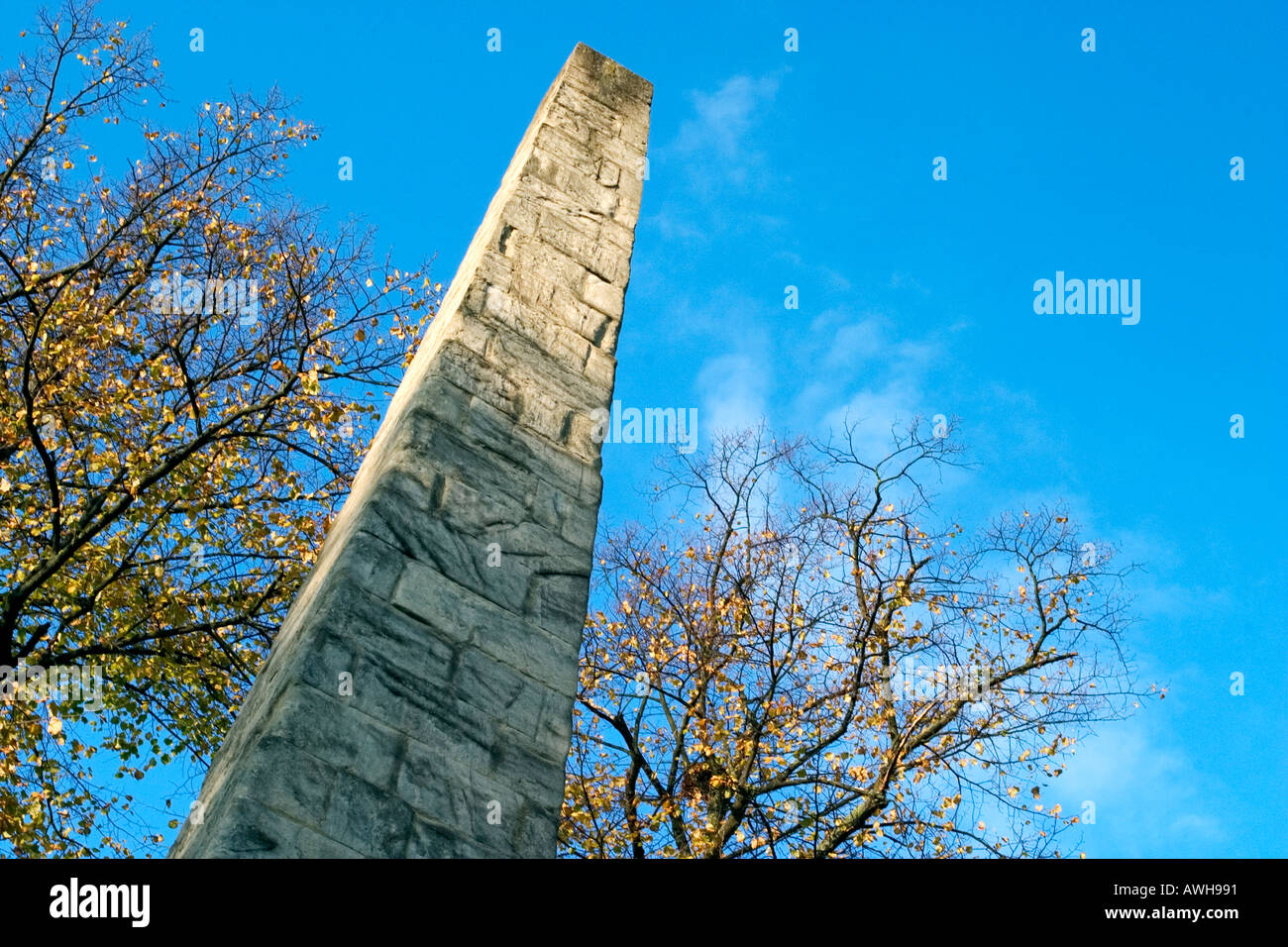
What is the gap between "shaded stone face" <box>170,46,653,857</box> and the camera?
107 inches

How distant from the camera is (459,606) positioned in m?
3.30

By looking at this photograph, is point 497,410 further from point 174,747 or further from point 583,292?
point 174,747

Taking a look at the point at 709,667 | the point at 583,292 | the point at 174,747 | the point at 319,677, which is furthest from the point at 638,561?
the point at 319,677

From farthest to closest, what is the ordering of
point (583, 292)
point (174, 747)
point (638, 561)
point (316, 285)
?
point (638, 561) → point (316, 285) → point (174, 747) → point (583, 292)

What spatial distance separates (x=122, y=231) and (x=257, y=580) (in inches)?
146

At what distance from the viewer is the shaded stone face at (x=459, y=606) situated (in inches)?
107

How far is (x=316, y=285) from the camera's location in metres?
9.62
